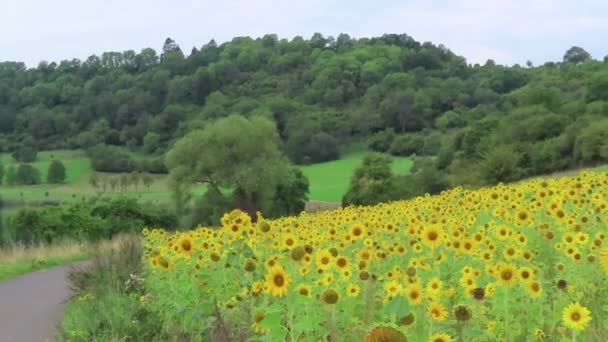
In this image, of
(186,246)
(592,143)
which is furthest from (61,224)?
(186,246)

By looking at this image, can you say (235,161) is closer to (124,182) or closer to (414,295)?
(124,182)

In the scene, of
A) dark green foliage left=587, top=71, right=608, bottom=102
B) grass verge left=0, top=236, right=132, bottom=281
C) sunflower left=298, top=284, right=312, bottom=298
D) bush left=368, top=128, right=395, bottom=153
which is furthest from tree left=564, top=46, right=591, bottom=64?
sunflower left=298, top=284, right=312, bottom=298

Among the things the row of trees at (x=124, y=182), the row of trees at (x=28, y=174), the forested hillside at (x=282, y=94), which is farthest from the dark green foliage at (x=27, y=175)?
the forested hillside at (x=282, y=94)

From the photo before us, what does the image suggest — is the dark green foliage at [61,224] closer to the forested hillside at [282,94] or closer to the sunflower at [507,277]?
the sunflower at [507,277]

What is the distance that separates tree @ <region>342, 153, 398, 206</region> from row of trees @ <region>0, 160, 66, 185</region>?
144ft

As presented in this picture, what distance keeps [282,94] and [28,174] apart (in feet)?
113

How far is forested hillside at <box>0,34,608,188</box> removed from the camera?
97.9m

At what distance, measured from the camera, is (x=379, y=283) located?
605 centimetres

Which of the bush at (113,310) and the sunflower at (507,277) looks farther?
the bush at (113,310)

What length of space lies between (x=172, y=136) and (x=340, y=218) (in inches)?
3694

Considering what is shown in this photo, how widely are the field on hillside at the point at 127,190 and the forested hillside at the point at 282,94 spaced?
241 cm

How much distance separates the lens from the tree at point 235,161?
181ft

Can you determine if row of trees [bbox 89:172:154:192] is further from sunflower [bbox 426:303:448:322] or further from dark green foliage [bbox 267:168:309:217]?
sunflower [bbox 426:303:448:322]

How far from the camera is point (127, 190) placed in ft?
296
